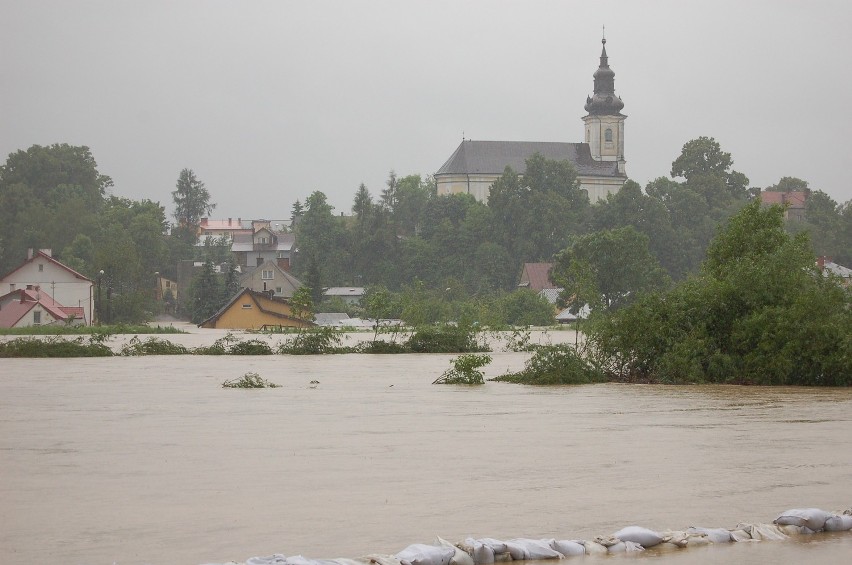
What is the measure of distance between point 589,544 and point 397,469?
4.80 m

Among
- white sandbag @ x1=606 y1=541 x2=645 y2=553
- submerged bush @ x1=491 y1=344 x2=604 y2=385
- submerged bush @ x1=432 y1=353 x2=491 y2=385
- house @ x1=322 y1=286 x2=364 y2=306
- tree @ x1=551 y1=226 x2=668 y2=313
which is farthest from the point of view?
house @ x1=322 y1=286 x2=364 y2=306

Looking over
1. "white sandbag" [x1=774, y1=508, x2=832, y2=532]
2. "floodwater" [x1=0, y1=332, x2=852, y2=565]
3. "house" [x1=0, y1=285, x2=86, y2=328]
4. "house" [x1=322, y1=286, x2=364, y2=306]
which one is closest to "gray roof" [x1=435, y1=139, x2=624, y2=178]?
"house" [x1=322, y1=286, x2=364, y2=306]

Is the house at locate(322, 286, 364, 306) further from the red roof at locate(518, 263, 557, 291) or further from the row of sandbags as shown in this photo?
the row of sandbags

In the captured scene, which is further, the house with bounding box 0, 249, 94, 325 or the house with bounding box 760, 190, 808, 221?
the house with bounding box 760, 190, 808, 221

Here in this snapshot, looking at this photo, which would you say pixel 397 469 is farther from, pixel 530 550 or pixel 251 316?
pixel 251 316

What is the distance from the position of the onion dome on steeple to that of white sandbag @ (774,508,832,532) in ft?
548

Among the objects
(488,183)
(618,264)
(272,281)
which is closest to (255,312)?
(618,264)

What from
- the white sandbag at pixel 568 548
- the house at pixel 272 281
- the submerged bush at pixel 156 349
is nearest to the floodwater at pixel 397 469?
the white sandbag at pixel 568 548

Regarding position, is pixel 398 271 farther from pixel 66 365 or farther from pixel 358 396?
pixel 358 396

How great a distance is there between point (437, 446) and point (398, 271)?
118 m

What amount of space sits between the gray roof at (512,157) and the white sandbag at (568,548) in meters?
164

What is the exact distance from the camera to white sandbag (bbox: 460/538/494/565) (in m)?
10.1

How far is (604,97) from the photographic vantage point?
582ft

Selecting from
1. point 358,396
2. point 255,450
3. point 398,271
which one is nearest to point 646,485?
point 255,450
